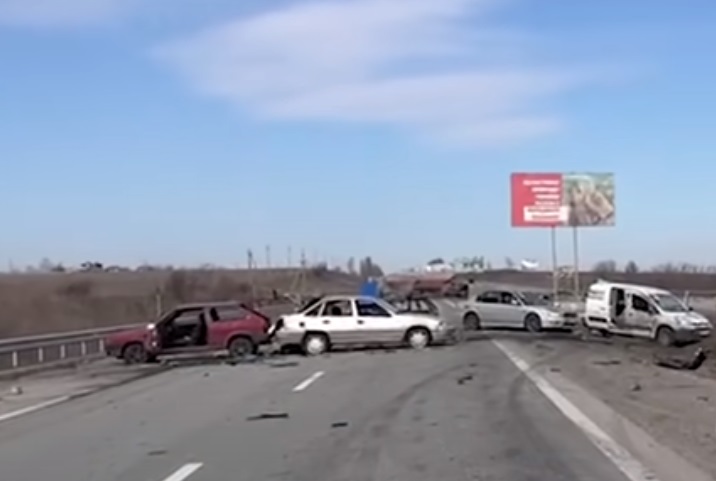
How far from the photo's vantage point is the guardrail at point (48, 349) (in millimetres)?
29812

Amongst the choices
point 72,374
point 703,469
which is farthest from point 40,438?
point 72,374

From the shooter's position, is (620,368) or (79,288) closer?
(620,368)

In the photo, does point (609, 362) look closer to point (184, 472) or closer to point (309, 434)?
point (309, 434)

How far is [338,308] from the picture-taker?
123 ft

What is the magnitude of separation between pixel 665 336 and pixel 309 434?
2779 centimetres

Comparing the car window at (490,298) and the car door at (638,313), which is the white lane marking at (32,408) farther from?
the car window at (490,298)

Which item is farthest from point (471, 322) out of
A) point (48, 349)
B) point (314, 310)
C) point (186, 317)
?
point (48, 349)

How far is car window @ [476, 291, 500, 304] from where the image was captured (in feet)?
169

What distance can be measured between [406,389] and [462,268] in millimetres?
122869

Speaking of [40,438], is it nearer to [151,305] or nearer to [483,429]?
[483,429]

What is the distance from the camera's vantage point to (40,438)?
52.0 ft

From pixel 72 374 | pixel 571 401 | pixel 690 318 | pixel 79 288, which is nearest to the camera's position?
pixel 571 401

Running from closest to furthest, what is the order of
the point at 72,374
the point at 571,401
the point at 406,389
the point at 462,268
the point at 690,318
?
the point at 571,401 → the point at 406,389 → the point at 72,374 → the point at 690,318 → the point at 462,268

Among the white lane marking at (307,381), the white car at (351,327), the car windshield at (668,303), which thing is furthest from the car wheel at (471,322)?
the white lane marking at (307,381)
